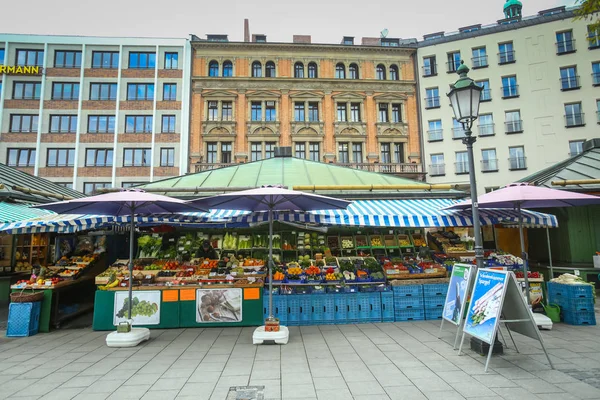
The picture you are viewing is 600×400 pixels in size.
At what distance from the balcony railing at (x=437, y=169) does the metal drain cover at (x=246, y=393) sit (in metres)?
27.9

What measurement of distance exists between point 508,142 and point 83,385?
32.2 metres

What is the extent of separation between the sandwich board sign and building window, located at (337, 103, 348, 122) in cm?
2483

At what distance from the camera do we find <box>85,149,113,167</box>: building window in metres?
28.1

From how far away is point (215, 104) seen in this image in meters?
Result: 29.1

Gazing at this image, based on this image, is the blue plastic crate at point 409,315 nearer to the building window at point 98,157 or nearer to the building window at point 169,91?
the building window at point 169,91

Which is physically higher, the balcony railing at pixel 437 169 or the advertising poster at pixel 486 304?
the balcony railing at pixel 437 169

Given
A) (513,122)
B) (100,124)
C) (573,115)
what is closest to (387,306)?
(513,122)

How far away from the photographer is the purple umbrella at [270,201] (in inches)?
267

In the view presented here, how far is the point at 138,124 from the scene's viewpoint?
2875cm

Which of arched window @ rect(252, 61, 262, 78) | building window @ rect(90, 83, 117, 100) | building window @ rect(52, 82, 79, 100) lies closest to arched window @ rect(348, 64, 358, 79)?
arched window @ rect(252, 61, 262, 78)

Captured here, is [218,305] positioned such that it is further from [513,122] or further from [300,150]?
[513,122]

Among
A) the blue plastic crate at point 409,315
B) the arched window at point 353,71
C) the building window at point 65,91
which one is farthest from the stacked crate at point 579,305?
the building window at point 65,91

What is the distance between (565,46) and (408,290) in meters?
30.9

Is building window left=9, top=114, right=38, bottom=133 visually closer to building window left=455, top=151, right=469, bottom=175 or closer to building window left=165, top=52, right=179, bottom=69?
building window left=165, top=52, right=179, bottom=69
